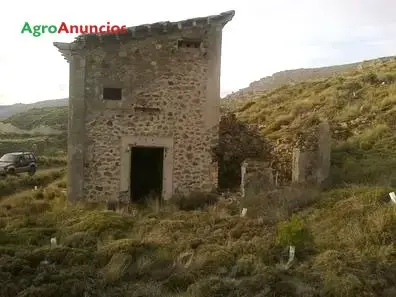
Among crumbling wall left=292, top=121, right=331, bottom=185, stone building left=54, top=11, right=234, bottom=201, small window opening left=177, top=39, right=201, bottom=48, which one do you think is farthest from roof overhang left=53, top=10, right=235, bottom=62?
crumbling wall left=292, top=121, right=331, bottom=185

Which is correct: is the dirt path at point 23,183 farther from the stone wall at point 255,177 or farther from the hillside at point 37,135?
the hillside at point 37,135

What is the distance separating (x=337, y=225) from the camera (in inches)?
390

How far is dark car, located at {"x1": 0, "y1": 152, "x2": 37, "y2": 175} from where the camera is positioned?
2622 cm

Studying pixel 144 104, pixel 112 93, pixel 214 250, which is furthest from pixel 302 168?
pixel 112 93

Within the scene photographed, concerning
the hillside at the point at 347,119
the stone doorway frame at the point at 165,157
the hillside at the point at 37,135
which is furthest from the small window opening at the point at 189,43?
the hillside at the point at 37,135

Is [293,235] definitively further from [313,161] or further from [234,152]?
[234,152]

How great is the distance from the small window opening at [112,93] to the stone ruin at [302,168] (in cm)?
385

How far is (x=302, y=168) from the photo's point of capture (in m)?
13.6

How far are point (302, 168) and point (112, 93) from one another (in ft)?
18.0

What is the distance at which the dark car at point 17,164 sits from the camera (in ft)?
86.0

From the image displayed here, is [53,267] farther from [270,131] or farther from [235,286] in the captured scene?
[270,131]

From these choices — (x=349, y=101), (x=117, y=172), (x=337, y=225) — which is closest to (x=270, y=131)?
(x=349, y=101)

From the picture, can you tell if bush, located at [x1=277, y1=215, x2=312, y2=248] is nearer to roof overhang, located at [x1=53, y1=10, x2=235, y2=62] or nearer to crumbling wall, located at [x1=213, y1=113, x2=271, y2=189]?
crumbling wall, located at [x1=213, y1=113, x2=271, y2=189]

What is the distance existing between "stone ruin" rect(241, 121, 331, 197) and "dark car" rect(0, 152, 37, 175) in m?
16.5
